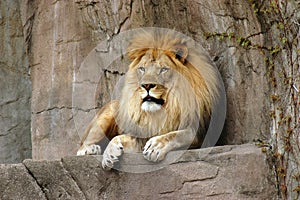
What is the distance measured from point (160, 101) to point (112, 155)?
53cm

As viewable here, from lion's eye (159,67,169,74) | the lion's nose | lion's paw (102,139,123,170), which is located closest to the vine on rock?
lion's eye (159,67,169,74)

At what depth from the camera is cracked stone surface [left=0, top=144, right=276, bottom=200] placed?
16.7ft

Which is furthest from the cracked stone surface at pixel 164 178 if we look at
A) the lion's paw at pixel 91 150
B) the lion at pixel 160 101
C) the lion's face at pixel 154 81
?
the lion's face at pixel 154 81

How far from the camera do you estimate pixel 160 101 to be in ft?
17.7

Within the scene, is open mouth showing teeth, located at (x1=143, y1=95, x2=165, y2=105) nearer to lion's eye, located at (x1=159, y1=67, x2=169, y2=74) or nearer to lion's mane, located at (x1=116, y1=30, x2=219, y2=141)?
lion's mane, located at (x1=116, y1=30, x2=219, y2=141)

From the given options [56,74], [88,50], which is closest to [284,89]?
[88,50]

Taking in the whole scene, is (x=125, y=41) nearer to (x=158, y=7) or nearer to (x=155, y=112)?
(x=158, y=7)

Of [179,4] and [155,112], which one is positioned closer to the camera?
[155,112]

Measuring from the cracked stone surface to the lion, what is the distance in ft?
0.35

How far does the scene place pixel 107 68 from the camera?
20.8ft

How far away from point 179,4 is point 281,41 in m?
1.07

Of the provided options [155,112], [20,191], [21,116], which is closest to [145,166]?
[155,112]

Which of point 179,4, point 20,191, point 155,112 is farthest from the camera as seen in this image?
point 179,4

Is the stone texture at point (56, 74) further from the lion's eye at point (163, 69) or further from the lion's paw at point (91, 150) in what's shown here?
the lion's eye at point (163, 69)
